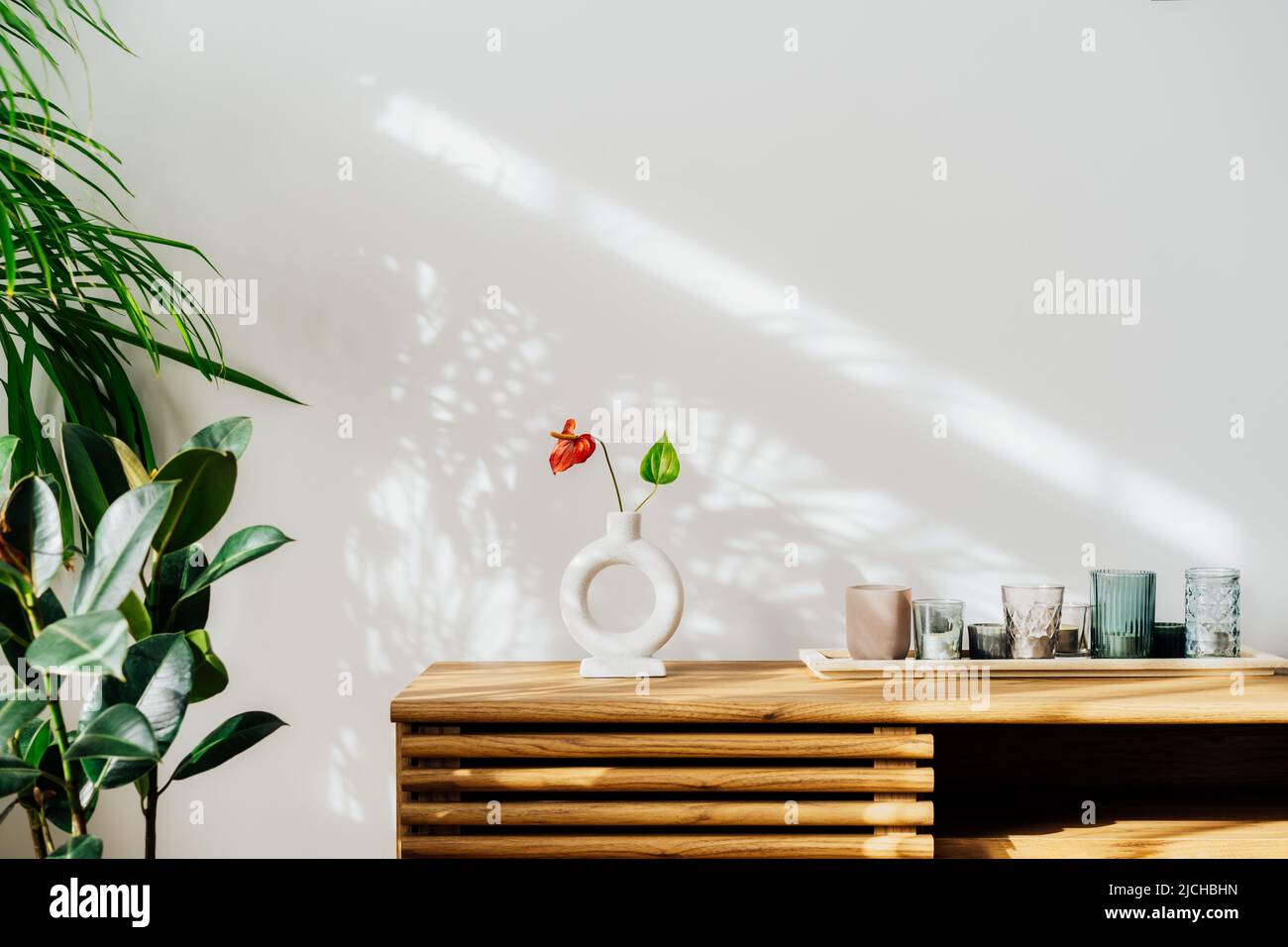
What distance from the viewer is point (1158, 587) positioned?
1.99 m

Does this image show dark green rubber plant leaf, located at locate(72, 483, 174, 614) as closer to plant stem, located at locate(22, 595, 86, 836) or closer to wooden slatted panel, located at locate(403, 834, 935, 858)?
plant stem, located at locate(22, 595, 86, 836)

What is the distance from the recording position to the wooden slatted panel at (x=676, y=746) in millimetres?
1549

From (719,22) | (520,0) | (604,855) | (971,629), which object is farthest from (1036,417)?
(520,0)

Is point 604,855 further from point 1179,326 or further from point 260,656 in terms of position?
point 1179,326

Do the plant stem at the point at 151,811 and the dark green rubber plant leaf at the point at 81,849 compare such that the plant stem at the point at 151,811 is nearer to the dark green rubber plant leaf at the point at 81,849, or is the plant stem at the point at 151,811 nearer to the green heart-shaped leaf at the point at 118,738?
the dark green rubber plant leaf at the point at 81,849

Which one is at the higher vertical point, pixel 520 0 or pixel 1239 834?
pixel 520 0

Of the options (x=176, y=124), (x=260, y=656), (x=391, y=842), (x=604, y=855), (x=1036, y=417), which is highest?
(x=176, y=124)

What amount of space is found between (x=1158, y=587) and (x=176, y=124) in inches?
87.3

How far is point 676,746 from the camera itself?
5.10 ft

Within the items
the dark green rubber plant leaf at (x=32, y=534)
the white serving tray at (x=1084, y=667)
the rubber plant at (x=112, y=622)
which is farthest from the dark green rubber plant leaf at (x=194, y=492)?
the white serving tray at (x=1084, y=667)

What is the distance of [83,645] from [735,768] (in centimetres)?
97

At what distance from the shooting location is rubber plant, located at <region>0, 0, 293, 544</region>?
5.09 ft

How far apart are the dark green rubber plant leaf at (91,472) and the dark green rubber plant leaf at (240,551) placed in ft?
0.48

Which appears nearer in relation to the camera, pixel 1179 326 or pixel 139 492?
pixel 139 492
